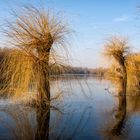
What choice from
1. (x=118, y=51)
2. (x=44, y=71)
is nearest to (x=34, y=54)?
(x=44, y=71)

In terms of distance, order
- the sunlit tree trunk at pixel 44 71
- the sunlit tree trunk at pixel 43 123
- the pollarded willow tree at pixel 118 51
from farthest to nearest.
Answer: the pollarded willow tree at pixel 118 51, the sunlit tree trunk at pixel 44 71, the sunlit tree trunk at pixel 43 123

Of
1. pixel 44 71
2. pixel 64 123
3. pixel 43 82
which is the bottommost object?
pixel 64 123

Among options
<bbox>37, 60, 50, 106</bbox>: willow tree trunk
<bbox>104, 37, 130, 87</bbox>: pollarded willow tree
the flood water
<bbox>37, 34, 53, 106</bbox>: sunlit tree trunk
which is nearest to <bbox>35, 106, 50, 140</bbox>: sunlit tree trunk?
the flood water

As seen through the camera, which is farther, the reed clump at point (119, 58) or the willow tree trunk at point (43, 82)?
the reed clump at point (119, 58)

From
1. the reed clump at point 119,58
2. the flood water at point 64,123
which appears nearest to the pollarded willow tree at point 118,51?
the reed clump at point 119,58

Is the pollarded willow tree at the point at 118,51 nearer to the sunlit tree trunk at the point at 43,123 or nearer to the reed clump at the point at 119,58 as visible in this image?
the reed clump at the point at 119,58

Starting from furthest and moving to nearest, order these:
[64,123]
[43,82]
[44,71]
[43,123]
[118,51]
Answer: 1. [118,51]
2. [44,71]
3. [43,82]
4. [64,123]
5. [43,123]

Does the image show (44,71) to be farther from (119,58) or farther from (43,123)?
(119,58)

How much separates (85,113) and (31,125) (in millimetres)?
2937

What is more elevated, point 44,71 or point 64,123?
point 44,71

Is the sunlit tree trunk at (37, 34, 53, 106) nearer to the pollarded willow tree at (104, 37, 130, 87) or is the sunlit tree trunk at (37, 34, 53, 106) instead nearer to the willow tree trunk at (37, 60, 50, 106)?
the willow tree trunk at (37, 60, 50, 106)

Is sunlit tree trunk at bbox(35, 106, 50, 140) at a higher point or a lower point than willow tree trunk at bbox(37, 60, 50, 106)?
lower

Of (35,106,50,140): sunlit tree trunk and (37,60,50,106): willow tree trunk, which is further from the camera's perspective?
(37,60,50,106): willow tree trunk

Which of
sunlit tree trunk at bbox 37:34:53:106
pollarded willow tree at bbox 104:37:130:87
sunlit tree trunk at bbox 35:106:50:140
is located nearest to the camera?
sunlit tree trunk at bbox 35:106:50:140
